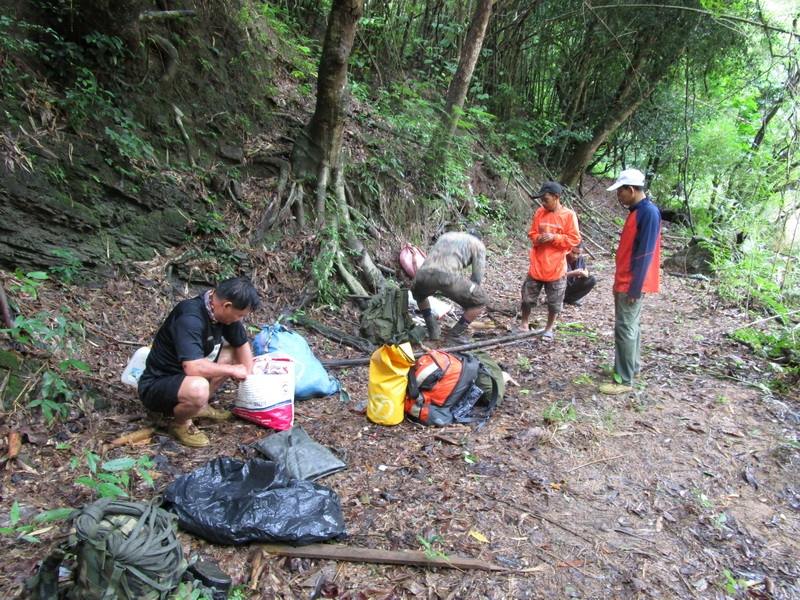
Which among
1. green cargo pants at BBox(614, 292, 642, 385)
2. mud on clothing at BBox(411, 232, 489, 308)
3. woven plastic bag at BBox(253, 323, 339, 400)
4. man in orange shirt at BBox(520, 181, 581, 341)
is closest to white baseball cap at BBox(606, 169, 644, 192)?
green cargo pants at BBox(614, 292, 642, 385)

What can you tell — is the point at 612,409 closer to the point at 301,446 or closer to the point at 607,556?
the point at 607,556

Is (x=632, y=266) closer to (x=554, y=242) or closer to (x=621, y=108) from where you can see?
(x=554, y=242)

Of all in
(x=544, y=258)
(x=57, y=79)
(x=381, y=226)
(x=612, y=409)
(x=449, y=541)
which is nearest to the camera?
(x=449, y=541)

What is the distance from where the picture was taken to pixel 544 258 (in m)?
5.59

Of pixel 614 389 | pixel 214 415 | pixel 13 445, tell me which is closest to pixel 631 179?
pixel 614 389

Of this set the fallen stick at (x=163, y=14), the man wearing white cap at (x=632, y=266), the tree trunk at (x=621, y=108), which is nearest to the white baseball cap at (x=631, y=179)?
the man wearing white cap at (x=632, y=266)

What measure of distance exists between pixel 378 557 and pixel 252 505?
0.67 meters

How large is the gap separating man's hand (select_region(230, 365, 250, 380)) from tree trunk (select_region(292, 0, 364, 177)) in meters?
3.50

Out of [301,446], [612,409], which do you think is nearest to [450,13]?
[612,409]

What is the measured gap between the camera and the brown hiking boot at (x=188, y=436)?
3.14 meters

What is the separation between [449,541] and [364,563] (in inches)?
17.9

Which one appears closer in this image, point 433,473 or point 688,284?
point 433,473

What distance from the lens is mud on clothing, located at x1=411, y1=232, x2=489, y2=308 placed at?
5.30m

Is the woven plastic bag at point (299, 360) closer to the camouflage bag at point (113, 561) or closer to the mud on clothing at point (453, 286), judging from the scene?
the mud on clothing at point (453, 286)
